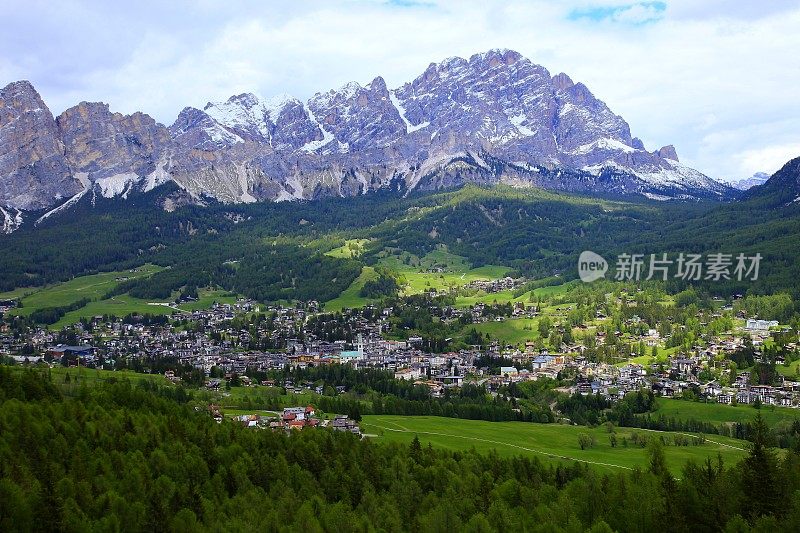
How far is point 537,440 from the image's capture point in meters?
96.7

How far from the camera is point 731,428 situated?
103m

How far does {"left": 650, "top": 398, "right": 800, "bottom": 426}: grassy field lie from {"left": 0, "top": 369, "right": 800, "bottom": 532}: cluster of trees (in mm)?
40485

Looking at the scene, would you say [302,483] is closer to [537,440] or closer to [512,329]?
[537,440]

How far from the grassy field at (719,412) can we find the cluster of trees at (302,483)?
1594 inches

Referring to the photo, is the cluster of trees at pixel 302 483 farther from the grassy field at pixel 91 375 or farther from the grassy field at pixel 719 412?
the grassy field at pixel 719 412

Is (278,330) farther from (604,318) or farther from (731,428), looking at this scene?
(731,428)

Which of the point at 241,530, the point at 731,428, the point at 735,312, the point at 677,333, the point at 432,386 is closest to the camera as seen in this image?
the point at 241,530

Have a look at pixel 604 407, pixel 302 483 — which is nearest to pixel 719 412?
pixel 604 407

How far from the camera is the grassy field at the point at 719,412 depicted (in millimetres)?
104869

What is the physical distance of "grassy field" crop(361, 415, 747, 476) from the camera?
86.2m

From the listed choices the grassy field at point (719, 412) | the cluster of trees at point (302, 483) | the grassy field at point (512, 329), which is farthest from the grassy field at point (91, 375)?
the grassy field at point (512, 329)

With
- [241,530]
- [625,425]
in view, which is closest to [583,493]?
[241,530]

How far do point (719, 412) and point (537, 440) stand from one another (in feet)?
102

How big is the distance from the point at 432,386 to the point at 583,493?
7115 cm
